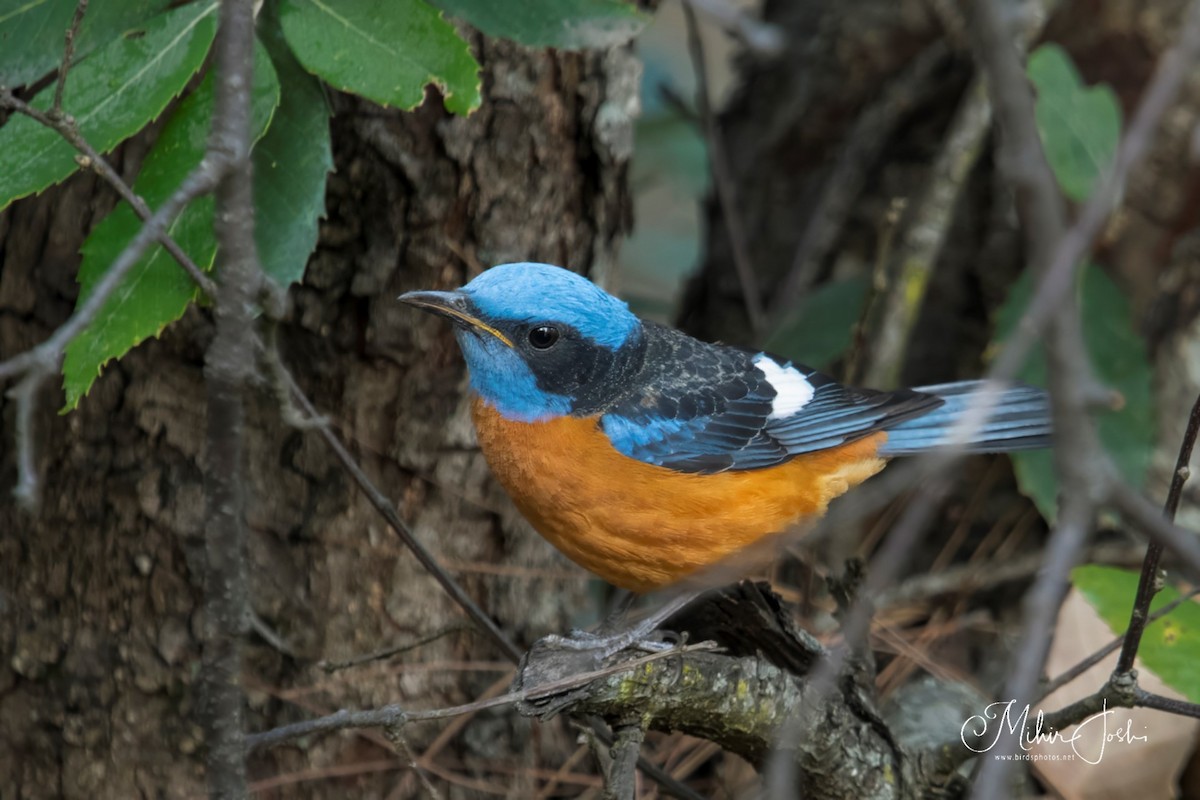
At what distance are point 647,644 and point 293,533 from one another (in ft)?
3.82

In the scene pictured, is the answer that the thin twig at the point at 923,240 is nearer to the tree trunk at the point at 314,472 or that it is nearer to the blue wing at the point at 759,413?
the blue wing at the point at 759,413

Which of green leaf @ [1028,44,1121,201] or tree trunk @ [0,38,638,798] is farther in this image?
green leaf @ [1028,44,1121,201]

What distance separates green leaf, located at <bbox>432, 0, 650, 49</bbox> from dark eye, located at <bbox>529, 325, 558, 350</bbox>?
74 centimetres

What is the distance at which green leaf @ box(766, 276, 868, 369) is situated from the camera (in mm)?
4352

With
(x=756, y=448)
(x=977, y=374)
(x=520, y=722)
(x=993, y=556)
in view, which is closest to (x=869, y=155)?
(x=977, y=374)

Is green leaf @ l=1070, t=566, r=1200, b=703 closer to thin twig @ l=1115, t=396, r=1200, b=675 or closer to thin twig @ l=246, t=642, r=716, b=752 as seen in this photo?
thin twig @ l=1115, t=396, r=1200, b=675

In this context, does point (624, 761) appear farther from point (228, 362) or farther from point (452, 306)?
point (228, 362)

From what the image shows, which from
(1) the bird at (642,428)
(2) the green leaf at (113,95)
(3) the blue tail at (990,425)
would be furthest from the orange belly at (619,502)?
(2) the green leaf at (113,95)

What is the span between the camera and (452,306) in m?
2.90

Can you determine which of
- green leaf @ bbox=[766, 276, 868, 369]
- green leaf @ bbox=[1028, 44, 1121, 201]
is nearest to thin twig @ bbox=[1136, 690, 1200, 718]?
green leaf @ bbox=[1028, 44, 1121, 201]

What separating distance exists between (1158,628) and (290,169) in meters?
2.32

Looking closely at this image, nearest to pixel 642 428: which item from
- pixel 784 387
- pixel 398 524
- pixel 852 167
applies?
pixel 784 387

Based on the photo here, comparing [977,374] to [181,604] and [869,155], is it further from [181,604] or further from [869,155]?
[181,604]

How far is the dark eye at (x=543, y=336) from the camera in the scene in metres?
3.01
